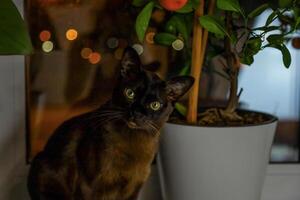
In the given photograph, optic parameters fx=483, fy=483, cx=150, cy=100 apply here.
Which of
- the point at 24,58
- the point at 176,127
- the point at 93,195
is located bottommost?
the point at 93,195

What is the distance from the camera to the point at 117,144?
901 mm

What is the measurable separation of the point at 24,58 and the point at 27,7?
13 cm

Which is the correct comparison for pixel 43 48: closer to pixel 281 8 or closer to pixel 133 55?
pixel 133 55

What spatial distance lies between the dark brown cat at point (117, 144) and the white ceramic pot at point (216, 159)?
0.07m

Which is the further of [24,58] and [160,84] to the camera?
[24,58]

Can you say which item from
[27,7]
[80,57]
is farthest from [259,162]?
[27,7]

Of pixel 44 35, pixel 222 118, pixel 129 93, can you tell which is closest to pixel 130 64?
pixel 129 93

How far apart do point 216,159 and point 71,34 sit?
50 cm

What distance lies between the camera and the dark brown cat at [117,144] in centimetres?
89

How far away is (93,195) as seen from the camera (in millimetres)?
902

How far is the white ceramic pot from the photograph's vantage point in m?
0.97

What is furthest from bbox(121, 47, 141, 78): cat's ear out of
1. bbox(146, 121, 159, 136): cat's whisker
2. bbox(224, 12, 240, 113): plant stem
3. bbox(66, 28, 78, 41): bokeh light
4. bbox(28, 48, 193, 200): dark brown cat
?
bbox(66, 28, 78, 41): bokeh light

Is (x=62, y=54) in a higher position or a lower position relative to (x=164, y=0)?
lower

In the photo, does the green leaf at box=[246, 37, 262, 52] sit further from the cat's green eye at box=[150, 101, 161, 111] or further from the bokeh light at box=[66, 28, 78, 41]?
the bokeh light at box=[66, 28, 78, 41]
